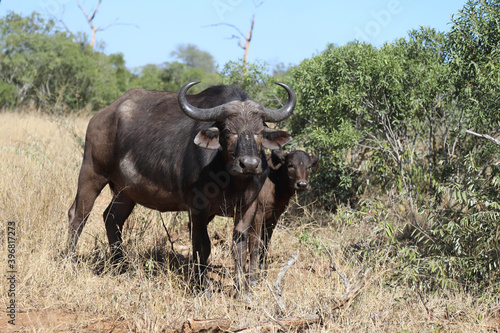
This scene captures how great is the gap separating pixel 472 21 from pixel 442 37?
89cm

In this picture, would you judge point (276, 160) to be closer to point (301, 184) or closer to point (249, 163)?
point (301, 184)

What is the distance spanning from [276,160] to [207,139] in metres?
1.88

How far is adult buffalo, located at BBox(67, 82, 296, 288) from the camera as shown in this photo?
515 cm

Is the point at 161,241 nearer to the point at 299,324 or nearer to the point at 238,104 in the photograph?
the point at 238,104

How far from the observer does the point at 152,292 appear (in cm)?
507

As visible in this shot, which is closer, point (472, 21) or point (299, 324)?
point (299, 324)

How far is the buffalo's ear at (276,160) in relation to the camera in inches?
266

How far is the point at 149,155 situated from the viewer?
5.96 meters

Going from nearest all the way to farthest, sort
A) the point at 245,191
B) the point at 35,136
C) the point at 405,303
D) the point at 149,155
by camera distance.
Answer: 1. the point at 405,303
2. the point at 245,191
3. the point at 149,155
4. the point at 35,136

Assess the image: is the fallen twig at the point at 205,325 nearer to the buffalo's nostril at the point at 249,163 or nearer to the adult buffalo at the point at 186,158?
the adult buffalo at the point at 186,158

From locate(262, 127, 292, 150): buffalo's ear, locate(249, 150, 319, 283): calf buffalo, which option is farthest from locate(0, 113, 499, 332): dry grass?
locate(262, 127, 292, 150): buffalo's ear

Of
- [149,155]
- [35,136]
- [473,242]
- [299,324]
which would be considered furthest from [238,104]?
[35,136]

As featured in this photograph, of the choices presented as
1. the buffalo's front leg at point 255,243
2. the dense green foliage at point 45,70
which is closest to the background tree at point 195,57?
the dense green foliage at point 45,70

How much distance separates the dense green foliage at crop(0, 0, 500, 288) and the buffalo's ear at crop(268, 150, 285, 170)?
33.2 inches
